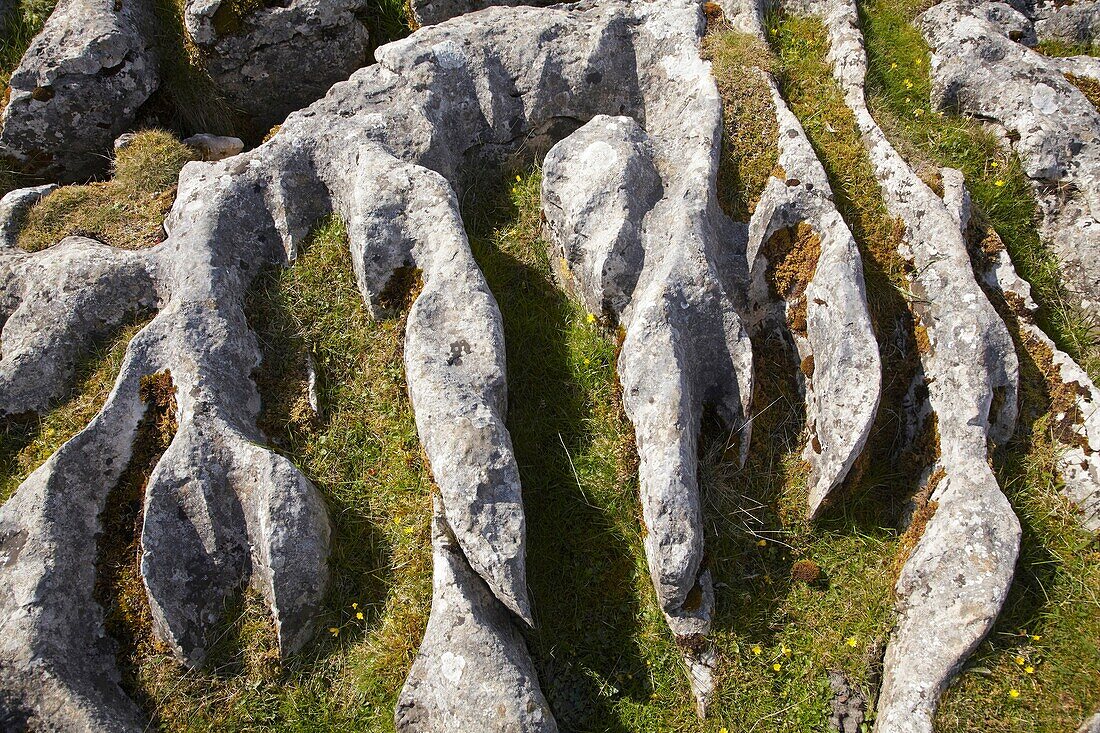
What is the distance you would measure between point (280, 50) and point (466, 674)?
30.0 ft

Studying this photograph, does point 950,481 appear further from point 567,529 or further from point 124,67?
point 124,67

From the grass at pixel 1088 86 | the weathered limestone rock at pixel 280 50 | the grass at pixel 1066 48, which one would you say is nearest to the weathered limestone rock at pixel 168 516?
the weathered limestone rock at pixel 280 50

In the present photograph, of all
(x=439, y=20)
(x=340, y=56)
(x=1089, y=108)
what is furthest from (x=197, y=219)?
(x=1089, y=108)

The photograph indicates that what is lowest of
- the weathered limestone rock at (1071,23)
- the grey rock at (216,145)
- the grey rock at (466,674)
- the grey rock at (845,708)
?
the grey rock at (845,708)

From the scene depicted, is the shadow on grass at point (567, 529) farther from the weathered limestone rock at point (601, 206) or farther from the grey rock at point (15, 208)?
the grey rock at point (15, 208)

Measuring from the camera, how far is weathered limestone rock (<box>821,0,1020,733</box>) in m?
5.08

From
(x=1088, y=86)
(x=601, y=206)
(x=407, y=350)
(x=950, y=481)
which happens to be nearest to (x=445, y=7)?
(x=601, y=206)

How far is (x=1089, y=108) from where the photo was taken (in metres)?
7.86

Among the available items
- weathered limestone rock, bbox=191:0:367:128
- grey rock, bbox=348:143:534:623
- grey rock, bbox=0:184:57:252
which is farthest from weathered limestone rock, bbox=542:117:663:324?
grey rock, bbox=0:184:57:252

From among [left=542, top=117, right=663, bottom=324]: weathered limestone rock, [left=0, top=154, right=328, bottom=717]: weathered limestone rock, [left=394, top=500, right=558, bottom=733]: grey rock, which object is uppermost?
[left=542, top=117, right=663, bottom=324]: weathered limestone rock

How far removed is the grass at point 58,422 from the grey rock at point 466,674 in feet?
14.4

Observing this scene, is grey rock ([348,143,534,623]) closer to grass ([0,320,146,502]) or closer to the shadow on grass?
the shadow on grass

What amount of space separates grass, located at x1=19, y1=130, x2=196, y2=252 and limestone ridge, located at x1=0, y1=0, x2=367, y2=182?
1094mm

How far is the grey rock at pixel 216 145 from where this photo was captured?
32.5 ft
